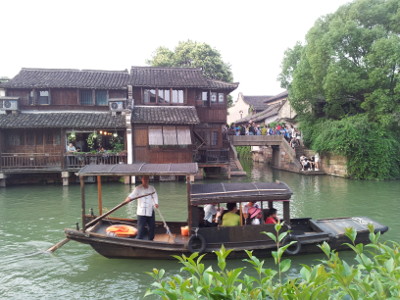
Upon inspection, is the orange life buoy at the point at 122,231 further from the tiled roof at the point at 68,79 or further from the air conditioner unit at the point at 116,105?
the tiled roof at the point at 68,79

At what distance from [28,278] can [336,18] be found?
2303 cm

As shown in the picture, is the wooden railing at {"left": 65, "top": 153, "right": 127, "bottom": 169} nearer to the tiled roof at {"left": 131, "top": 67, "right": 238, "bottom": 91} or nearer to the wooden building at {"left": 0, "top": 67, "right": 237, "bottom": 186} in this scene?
the wooden building at {"left": 0, "top": 67, "right": 237, "bottom": 186}

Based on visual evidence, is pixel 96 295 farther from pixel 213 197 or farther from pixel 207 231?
pixel 213 197

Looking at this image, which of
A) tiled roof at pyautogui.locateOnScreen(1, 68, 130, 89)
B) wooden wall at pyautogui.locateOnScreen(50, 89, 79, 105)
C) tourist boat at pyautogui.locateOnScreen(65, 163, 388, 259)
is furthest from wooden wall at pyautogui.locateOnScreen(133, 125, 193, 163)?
tourist boat at pyautogui.locateOnScreen(65, 163, 388, 259)

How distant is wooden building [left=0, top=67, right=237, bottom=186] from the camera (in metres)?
19.2

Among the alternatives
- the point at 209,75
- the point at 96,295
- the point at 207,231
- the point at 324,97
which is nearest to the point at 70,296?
the point at 96,295

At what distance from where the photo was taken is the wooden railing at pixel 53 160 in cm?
1888

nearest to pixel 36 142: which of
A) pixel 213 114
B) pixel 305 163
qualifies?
pixel 213 114

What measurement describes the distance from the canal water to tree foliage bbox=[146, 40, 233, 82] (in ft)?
45.0

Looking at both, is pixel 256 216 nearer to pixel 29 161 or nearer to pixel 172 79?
pixel 172 79

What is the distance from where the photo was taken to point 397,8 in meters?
20.3

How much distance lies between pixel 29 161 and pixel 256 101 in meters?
34.9

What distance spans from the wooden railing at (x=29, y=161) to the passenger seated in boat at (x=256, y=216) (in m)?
14.7

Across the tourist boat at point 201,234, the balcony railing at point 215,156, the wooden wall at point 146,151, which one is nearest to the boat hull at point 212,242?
the tourist boat at point 201,234
